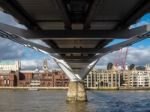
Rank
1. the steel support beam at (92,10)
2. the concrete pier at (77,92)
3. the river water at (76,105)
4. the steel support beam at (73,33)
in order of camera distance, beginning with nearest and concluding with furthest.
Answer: the steel support beam at (92,10)
the steel support beam at (73,33)
the river water at (76,105)
the concrete pier at (77,92)

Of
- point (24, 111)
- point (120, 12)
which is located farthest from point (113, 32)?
point (24, 111)

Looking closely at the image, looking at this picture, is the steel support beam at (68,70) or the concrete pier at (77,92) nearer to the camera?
the steel support beam at (68,70)

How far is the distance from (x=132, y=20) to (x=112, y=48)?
1589 centimetres

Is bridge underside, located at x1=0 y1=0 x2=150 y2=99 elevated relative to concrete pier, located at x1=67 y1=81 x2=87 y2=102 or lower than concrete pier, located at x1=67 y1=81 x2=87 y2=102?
elevated

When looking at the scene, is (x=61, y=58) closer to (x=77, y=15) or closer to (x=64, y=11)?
(x=77, y=15)

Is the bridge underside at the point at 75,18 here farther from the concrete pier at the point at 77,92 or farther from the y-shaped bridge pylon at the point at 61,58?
the concrete pier at the point at 77,92

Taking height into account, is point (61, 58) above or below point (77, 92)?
above

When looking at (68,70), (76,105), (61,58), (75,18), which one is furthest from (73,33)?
(68,70)

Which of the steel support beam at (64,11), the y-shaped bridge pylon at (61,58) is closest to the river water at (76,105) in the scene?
the y-shaped bridge pylon at (61,58)

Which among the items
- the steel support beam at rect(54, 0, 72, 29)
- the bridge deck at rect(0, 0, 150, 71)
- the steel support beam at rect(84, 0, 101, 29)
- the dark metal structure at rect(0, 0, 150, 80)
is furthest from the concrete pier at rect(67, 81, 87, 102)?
the steel support beam at rect(84, 0, 101, 29)

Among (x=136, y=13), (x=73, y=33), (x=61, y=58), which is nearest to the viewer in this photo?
(x=136, y=13)

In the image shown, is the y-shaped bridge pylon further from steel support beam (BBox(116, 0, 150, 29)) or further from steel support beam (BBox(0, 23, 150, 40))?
steel support beam (BBox(116, 0, 150, 29))

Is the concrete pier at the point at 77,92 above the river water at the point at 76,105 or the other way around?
above

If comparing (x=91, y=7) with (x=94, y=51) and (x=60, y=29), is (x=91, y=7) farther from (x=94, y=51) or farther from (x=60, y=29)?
(x=94, y=51)
